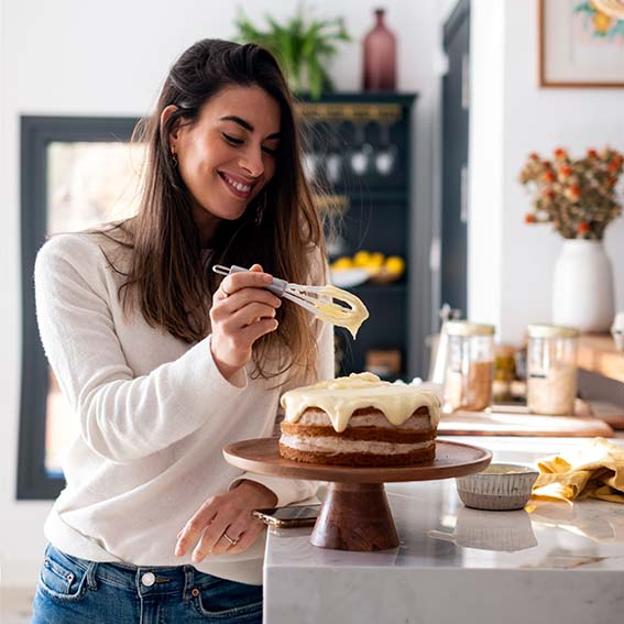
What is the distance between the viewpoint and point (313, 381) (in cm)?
175

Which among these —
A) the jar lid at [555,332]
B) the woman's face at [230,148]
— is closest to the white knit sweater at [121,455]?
the woman's face at [230,148]

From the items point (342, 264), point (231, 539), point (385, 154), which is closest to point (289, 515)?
point (231, 539)

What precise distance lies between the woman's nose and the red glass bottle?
3.76 meters

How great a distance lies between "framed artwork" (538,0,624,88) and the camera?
11.2ft

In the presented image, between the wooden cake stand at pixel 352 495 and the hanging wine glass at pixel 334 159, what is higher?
the hanging wine glass at pixel 334 159

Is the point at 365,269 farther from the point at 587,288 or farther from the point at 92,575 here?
the point at 92,575

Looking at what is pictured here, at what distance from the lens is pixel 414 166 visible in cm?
545

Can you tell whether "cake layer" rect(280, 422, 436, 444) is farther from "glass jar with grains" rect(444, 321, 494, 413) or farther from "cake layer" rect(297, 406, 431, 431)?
"glass jar with grains" rect(444, 321, 494, 413)

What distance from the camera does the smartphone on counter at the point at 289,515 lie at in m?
1.43

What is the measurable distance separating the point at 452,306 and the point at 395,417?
345 cm

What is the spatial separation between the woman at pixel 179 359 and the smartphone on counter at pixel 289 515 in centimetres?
5

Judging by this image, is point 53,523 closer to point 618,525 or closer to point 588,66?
point 618,525

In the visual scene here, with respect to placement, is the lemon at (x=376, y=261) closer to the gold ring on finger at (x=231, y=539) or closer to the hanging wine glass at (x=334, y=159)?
the hanging wine glass at (x=334, y=159)

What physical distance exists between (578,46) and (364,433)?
2413mm
